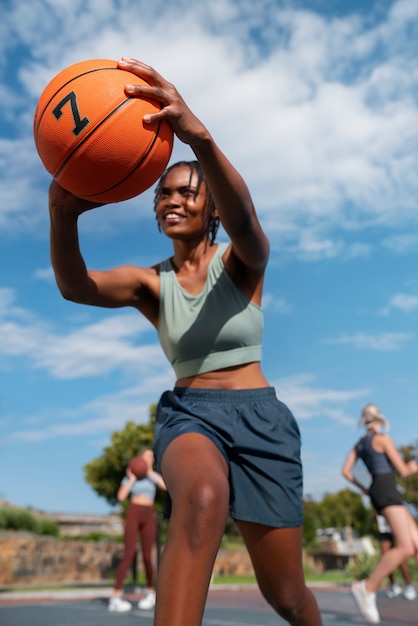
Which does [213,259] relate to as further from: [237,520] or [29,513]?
[29,513]

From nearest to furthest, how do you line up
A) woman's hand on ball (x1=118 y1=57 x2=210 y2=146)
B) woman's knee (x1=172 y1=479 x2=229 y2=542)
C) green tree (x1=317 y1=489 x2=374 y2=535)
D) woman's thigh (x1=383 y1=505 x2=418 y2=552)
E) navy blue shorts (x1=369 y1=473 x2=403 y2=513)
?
woman's knee (x1=172 y1=479 x2=229 y2=542), woman's hand on ball (x1=118 y1=57 x2=210 y2=146), woman's thigh (x1=383 y1=505 x2=418 y2=552), navy blue shorts (x1=369 y1=473 x2=403 y2=513), green tree (x1=317 y1=489 x2=374 y2=535)

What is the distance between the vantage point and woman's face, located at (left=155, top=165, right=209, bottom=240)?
9.84 feet

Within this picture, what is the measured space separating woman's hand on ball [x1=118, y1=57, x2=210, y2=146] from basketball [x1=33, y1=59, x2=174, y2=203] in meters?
0.03

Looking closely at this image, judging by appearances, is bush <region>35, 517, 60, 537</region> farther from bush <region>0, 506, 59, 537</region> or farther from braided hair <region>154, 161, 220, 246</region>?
braided hair <region>154, 161, 220, 246</region>

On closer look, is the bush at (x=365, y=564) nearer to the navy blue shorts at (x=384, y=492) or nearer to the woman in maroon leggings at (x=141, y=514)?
the woman in maroon leggings at (x=141, y=514)

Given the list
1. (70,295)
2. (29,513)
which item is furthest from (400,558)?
(29,513)

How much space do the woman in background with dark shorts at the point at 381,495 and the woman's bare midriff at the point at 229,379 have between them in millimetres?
4057

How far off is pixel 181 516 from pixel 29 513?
20.2 metres

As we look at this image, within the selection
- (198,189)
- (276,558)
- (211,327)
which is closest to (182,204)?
(198,189)

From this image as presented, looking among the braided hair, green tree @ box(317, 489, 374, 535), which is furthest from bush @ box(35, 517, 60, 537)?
green tree @ box(317, 489, 374, 535)

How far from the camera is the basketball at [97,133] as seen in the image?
2.29m

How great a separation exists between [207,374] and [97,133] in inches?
42.8

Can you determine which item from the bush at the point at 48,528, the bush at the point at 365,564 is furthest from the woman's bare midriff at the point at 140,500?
the bush at the point at 48,528

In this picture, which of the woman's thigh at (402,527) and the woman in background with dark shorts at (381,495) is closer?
the woman in background with dark shorts at (381,495)
